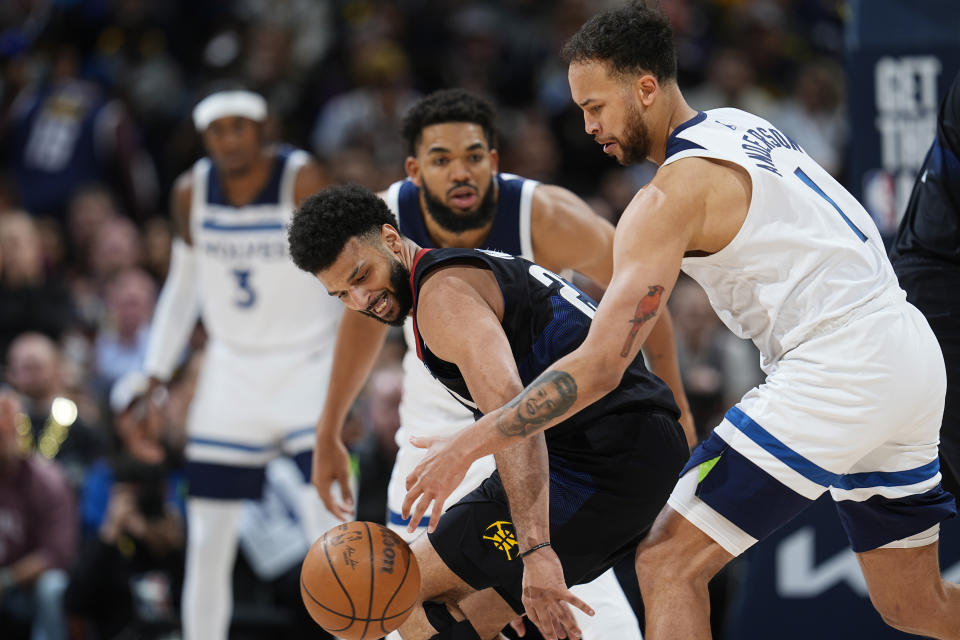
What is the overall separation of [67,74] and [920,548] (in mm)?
9417

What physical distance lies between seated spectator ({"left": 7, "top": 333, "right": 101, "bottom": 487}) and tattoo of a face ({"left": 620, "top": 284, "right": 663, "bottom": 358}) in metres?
5.48

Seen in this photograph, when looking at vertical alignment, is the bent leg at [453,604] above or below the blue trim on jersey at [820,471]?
below

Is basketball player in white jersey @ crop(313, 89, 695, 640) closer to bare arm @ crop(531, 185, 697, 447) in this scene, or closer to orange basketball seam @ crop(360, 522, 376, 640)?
bare arm @ crop(531, 185, 697, 447)

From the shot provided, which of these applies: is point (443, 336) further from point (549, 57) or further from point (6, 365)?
point (549, 57)

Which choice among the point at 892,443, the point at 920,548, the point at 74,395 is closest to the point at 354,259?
the point at 892,443

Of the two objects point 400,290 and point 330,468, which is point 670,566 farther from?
point 330,468

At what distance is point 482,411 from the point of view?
3.50 meters

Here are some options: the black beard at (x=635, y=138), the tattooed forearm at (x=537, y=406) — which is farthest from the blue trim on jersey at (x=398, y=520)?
the black beard at (x=635, y=138)

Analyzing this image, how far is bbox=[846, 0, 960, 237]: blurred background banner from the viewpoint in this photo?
5.79 metres

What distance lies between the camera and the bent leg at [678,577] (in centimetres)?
341

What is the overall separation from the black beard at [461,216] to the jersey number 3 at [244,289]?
1.63 metres

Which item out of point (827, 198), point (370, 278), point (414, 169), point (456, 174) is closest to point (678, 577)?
point (827, 198)

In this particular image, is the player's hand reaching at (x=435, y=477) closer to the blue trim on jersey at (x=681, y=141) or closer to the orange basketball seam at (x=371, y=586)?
the orange basketball seam at (x=371, y=586)

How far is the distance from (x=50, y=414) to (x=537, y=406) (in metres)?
5.58
